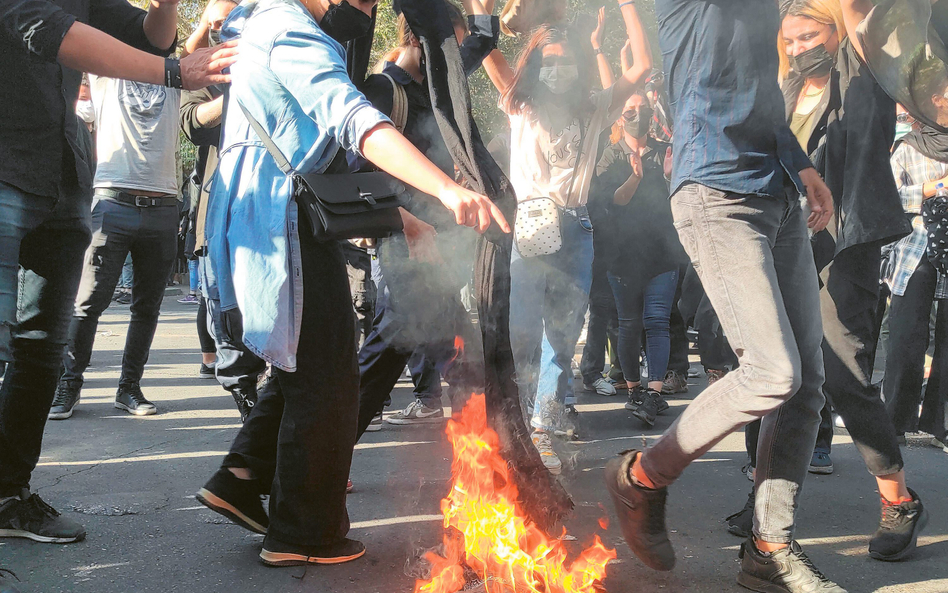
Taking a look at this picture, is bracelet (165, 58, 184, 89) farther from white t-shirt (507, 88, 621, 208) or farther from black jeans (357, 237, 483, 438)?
white t-shirt (507, 88, 621, 208)

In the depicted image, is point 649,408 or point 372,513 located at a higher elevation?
point 649,408

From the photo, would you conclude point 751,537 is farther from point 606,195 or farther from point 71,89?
point 606,195

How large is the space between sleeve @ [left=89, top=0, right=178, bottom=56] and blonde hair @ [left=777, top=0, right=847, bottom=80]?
254 centimetres

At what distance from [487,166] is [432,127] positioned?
0.94m

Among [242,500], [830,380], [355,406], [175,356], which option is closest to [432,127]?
[355,406]

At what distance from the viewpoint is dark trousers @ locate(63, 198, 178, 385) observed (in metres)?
5.03

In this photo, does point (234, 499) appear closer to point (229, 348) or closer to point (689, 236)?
point (229, 348)

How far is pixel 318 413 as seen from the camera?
269cm

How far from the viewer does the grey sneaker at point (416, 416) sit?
210 inches

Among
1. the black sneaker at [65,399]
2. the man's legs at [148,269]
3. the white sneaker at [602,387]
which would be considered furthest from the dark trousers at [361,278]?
the white sneaker at [602,387]

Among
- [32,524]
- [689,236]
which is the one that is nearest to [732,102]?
[689,236]

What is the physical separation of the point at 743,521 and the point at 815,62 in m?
2.02

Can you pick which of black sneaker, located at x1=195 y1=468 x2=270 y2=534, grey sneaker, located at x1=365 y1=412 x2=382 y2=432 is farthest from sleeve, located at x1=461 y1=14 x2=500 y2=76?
grey sneaker, located at x1=365 y1=412 x2=382 y2=432

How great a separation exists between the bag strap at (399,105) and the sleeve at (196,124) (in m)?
0.94
